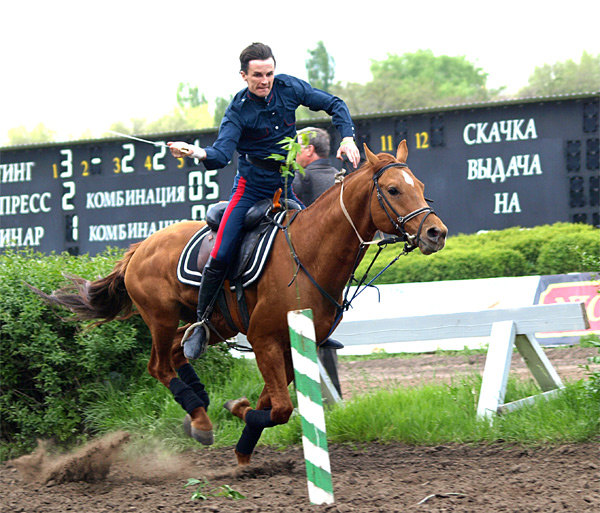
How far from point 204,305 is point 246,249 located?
568 millimetres

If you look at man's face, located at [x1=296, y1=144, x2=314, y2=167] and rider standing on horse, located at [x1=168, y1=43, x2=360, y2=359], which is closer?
rider standing on horse, located at [x1=168, y1=43, x2=360, y2=359]

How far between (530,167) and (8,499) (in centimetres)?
930

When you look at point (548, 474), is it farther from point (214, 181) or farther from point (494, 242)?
point (214, 181)

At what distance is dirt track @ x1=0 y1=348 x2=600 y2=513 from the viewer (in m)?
4.67

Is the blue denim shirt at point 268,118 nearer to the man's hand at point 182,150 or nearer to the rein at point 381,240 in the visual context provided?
the man's hand at point 182,150

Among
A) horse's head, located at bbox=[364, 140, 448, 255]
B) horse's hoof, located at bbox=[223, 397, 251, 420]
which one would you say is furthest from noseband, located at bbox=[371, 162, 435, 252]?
horse's hoof, located at bbox=[223, 397, 251, 420]

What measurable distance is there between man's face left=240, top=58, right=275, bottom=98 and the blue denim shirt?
9cm

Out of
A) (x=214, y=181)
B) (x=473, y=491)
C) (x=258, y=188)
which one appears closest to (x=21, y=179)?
→ (x=214, y=181)

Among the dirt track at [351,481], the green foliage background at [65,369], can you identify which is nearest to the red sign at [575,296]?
the green foliage background at [65,369]

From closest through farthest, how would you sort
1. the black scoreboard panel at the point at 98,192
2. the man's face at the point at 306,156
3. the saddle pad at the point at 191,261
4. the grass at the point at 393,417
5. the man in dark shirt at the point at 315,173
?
the grass at the point at 393,417 < the saddle pad at the point at 191,261 < the man in dark shirt at the point at 315,173 < the man's face at the point at 306,156 < the black scoreboard panel at the point at 98,192

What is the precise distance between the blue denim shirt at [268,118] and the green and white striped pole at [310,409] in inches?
60.4

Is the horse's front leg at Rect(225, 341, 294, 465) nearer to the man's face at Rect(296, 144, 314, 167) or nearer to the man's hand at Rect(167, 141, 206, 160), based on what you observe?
the man's hand at Rect(167, 141, 206, 160)

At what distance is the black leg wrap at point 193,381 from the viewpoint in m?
6.67

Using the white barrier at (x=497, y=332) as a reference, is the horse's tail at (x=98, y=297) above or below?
above
